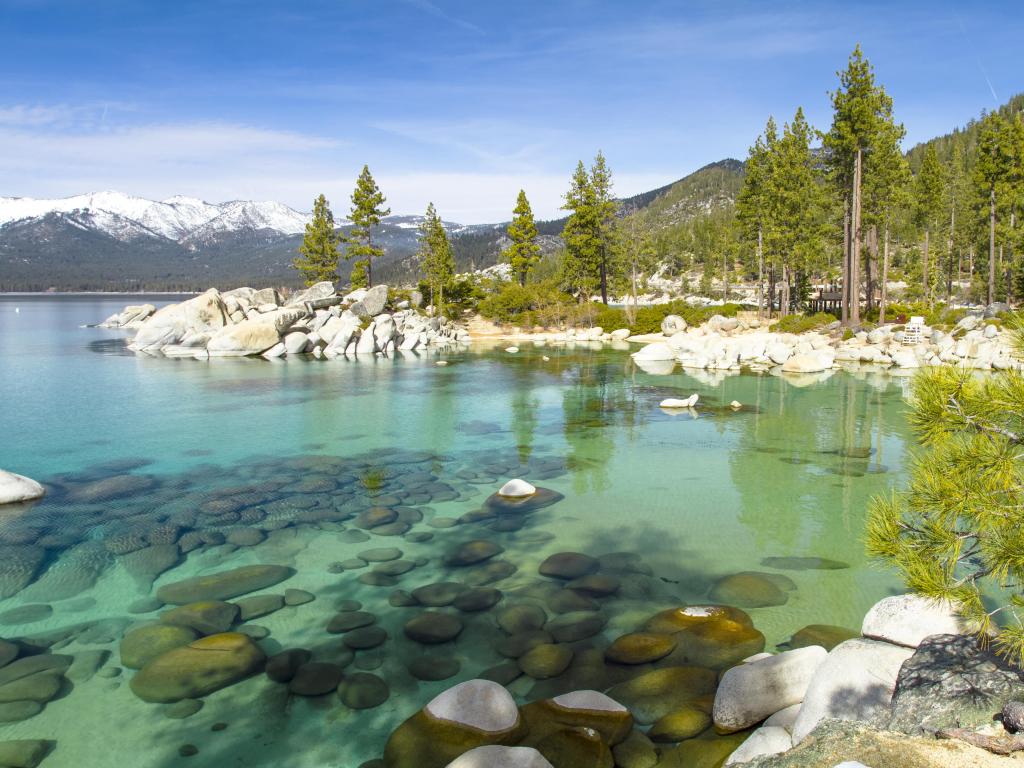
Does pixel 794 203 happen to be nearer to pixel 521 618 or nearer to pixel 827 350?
pixel 827 350

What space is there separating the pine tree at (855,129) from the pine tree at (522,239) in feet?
94.8

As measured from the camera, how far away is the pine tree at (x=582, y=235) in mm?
58250

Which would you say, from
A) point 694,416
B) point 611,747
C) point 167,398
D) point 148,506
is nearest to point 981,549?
point 611,747

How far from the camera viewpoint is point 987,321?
33469 mm

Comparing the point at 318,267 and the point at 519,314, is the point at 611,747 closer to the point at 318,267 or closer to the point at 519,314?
the point at 519,314

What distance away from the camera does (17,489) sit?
12336 mm

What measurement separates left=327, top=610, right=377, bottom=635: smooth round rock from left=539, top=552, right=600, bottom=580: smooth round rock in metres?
2.50

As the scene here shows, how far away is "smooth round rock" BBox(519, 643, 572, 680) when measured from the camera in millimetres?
6609

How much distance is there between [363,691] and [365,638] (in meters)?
1.04

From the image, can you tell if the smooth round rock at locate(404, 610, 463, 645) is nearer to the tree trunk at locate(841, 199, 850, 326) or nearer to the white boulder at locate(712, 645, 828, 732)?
the white boulder at locate(712, 645, 828, 732)

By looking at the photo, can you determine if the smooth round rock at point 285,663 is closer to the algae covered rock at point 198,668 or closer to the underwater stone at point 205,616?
the algae covered rock at point 198,668

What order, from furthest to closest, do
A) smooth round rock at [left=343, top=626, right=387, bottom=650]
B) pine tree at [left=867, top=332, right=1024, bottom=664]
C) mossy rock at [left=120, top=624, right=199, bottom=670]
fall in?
smooth round rock at [left=343, top=626, right=387, bottom=650]
mossy rock at [left=120, top=624, right=199, bottom=670]
pine tree at [left=867, top=332, right=1024, bottom=664]

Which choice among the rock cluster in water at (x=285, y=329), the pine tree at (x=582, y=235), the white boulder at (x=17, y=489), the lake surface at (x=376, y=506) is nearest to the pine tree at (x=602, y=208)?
the pine tree at (x=582, y=235)

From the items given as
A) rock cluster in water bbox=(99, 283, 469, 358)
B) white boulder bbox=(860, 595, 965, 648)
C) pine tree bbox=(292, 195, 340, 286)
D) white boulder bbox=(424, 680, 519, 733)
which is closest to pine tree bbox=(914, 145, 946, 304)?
rock cluster in water bbox=(99, 283, 469, 358)
